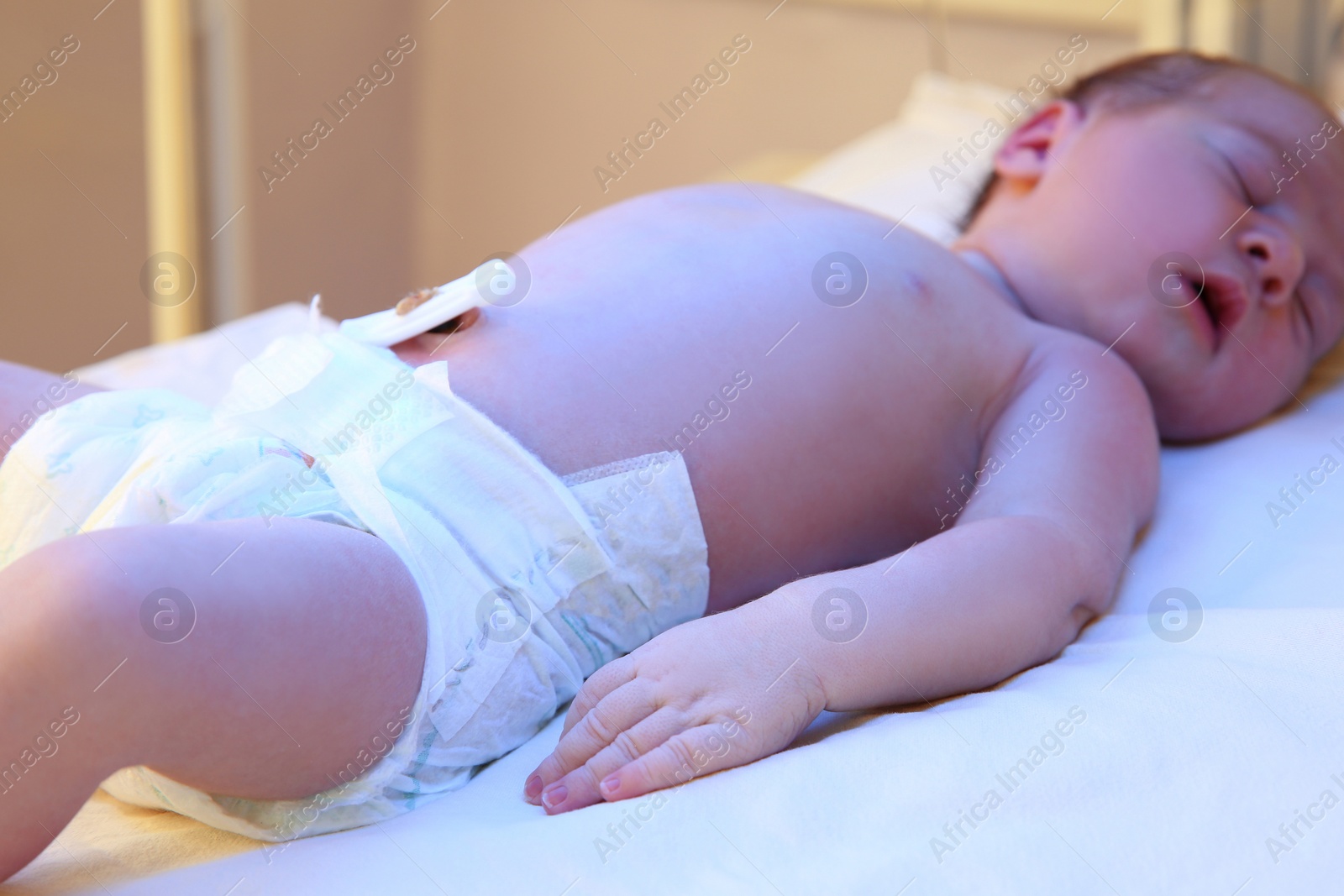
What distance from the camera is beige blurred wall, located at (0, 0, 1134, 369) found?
7.63 feet

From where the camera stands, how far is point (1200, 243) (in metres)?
1.08

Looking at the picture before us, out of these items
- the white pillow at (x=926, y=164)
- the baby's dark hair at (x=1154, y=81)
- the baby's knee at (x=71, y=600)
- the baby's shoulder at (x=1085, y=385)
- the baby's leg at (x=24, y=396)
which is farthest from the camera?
the white pillow at (x=926, y=164)

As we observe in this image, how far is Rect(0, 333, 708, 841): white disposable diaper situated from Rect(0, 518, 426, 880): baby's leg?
0.09ft

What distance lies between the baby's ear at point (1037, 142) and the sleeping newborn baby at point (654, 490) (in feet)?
0.17

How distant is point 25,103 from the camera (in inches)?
93.3

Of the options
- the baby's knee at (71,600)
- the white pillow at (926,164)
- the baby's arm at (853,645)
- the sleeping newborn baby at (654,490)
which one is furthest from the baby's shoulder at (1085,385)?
the baby's knee at (71,600)

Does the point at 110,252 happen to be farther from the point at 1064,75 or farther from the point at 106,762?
the point at 106,762

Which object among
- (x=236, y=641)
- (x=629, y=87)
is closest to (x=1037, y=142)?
(x=236, y=641)

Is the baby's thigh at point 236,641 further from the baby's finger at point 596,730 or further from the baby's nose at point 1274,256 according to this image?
the baby's nose at point 1274,256

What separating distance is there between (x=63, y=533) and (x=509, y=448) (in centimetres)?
31

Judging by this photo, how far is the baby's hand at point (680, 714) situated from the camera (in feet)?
2.15

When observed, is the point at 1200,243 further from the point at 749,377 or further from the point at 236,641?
the point at 236,641

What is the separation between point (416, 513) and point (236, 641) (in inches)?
6.2

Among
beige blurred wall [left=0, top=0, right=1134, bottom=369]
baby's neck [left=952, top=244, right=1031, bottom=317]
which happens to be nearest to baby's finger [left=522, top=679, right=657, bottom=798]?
baby's neck [left=952, top=244, right=1031, bottom=317]
